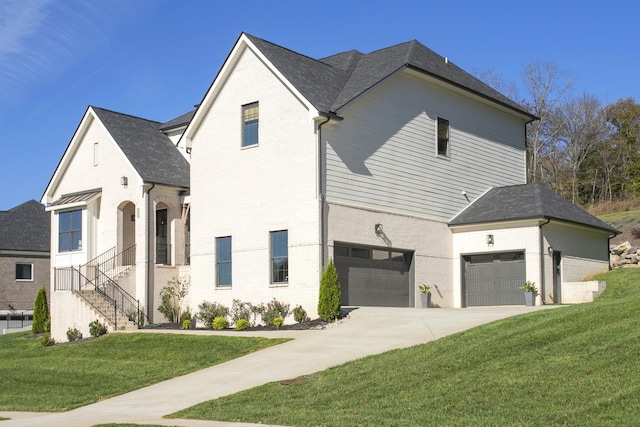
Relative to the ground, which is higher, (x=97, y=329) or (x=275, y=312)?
(x=275, y=312)

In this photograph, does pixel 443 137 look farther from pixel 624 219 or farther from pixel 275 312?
pixel 624 219

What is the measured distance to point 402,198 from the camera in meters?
29.5

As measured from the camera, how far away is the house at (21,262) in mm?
49031

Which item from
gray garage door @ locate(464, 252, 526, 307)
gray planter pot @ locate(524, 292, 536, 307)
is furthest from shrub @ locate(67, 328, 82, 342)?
gray planter pot @ locate(524, 292, 536, 307)

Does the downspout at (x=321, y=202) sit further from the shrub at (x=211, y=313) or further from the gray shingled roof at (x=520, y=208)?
the gray shingled roof at (x=520, y=208)

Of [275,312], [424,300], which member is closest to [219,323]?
[275,312]

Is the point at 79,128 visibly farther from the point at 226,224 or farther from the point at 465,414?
the point at 465,414

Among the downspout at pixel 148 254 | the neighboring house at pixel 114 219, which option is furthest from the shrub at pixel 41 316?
the downspout at pixel 148 254

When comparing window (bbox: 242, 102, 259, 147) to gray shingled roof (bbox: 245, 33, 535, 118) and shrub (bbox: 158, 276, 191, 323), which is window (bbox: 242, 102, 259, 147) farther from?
shrub (bbox: 158, 276, 191, 323)

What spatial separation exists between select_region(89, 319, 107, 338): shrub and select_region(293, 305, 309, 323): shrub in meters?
7.11

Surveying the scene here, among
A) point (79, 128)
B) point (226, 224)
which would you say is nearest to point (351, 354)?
point (226, 224)

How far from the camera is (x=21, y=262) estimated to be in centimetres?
5012

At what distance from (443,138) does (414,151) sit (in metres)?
2.28

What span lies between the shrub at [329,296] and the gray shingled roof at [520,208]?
827 cm
